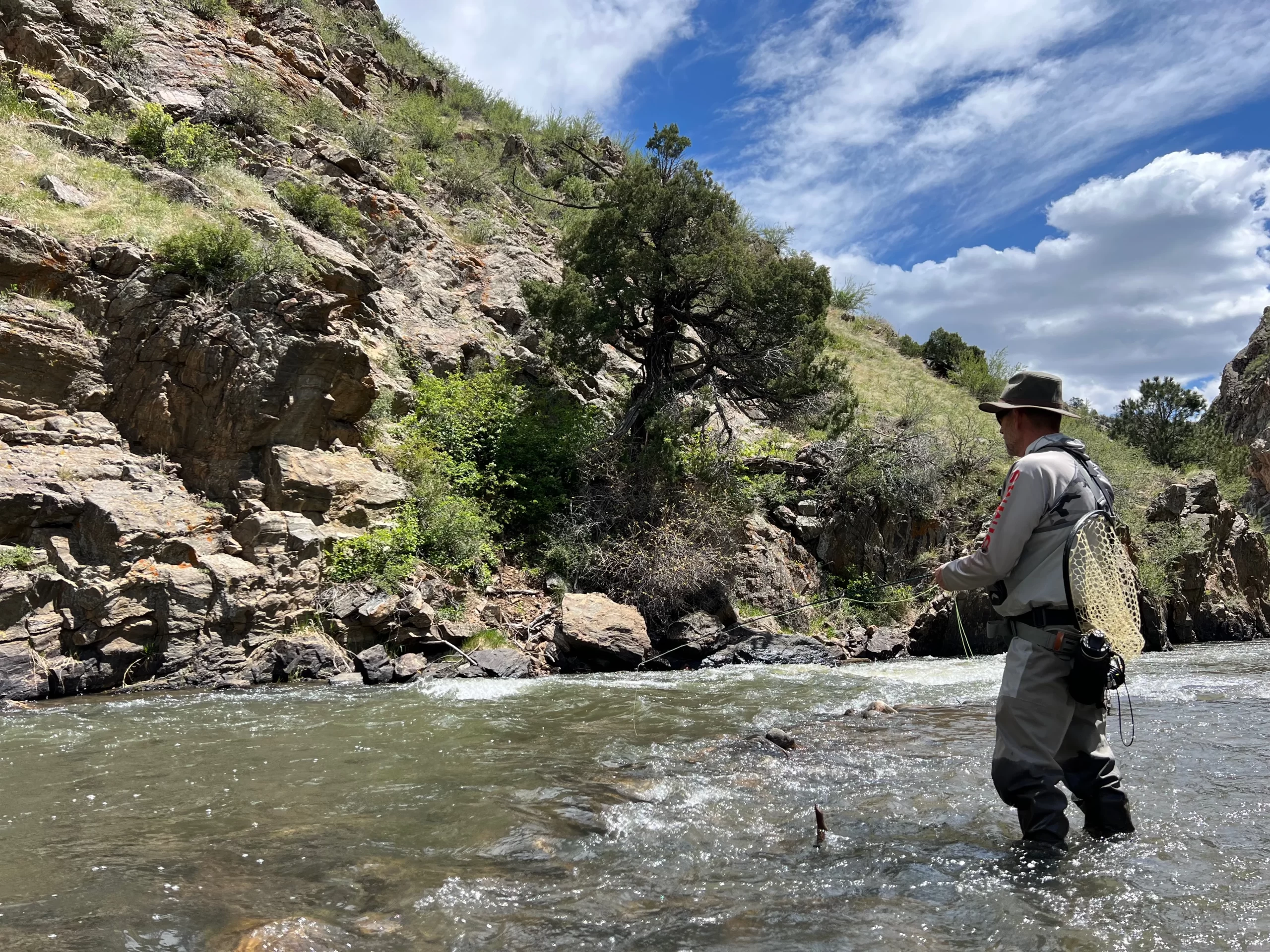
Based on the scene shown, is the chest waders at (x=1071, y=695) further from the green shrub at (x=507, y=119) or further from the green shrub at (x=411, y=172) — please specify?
the green shrub at (x=507, y=119)

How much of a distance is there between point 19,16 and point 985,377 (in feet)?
114

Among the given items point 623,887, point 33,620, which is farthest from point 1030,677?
point 33,620

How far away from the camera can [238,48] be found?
21.4 m

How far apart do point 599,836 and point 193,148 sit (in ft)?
54.8

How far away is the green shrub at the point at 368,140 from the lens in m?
21.6

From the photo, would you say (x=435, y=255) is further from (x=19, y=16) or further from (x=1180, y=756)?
(x=1180, y=756)

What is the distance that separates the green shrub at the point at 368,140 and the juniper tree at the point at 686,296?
930 cm

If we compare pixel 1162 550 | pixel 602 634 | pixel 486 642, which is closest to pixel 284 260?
pixel 486 642

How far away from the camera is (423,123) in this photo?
2642 cm

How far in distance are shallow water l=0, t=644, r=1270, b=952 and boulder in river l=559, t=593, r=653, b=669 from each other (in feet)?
11.7

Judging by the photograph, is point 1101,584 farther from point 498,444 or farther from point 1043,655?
point 498,444

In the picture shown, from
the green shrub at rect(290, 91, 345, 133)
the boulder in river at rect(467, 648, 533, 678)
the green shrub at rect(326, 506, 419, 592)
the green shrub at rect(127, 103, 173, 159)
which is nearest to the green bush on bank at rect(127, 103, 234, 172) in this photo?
the green shrub at rect(127, 103, 173, 159)

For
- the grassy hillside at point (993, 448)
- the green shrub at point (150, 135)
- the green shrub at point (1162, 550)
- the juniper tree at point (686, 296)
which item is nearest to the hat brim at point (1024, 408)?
the juniper tree at point (686, 296)

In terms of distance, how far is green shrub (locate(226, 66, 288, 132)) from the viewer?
60.6 feet
